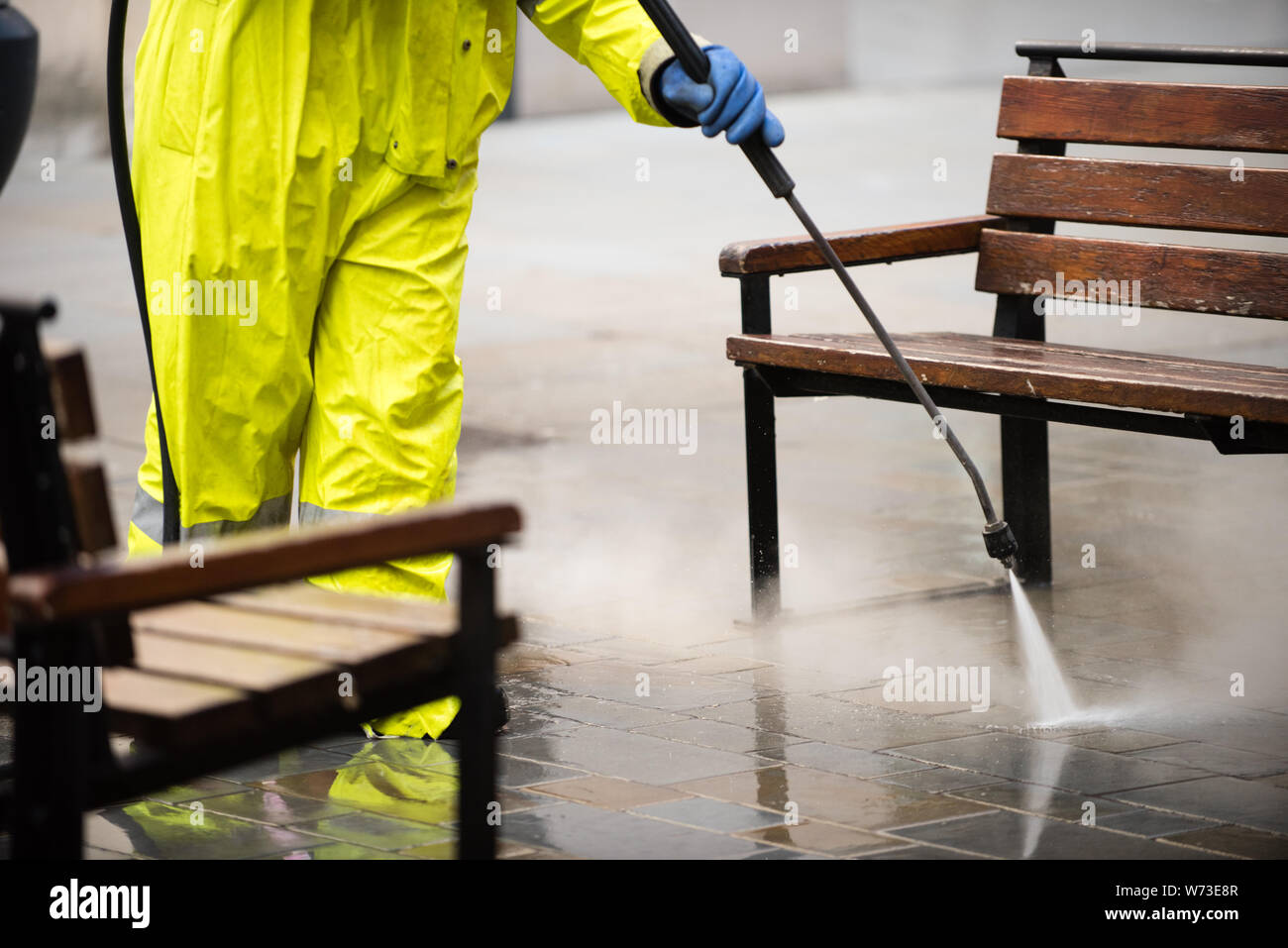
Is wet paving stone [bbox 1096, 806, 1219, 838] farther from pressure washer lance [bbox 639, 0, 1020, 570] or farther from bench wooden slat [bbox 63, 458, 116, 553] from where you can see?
bench wooden slat [bbox 63, 458, 116, 553]

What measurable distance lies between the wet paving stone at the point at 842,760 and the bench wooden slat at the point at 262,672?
1.32 metres

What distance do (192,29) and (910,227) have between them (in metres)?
1.71

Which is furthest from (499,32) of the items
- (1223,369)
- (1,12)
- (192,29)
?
(1,12)

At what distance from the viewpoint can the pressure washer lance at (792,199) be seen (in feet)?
11.1

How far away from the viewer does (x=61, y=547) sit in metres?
2.17

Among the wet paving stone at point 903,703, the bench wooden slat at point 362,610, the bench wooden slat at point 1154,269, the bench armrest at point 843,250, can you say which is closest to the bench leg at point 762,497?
the bench armrest at point 843,250

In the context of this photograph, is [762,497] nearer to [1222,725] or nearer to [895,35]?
[1222,725]

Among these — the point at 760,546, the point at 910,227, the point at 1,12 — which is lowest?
the point at 760,546

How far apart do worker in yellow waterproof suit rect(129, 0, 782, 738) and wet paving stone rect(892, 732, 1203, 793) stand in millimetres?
884

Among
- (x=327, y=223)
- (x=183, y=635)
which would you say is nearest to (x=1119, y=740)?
(x=327, y=223)

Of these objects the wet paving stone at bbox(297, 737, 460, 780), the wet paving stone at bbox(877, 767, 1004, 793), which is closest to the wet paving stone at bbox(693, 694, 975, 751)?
the wet paving stone at bbox(877, 767, 1004, 793)

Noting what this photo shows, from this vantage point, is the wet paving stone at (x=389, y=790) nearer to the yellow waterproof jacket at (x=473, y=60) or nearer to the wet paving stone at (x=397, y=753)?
the wet paving stone at (x=397, y=753)

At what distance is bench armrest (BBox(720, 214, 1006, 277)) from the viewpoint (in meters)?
4.31
